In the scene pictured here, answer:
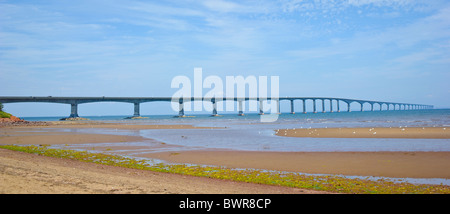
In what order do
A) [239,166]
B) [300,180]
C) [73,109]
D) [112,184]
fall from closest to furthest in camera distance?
[112,184], [300,180], [239,166], [73,109]

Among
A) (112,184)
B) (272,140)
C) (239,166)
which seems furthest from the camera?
(272,140)

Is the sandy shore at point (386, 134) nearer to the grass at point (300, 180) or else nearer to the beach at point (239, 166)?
the beach at point (239, 166)

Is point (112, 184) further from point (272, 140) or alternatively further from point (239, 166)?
point (272, 140)

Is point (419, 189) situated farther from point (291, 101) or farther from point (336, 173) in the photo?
point (291, 101)

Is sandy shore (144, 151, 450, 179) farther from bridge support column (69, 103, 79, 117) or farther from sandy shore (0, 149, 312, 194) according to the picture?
bridge support column (69, 103, 79, 117)

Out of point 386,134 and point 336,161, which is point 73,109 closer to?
point 386,134

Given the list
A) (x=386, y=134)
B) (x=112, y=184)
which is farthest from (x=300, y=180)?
(x=386, y=134)

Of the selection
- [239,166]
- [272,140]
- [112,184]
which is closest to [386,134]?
[272,140]

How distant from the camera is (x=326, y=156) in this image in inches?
666

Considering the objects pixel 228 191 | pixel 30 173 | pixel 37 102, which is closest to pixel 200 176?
pixel 228 191

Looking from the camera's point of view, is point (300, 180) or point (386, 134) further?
point (386, 134)

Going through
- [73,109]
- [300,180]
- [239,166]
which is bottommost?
[239,166]

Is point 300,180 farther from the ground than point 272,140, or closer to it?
farther from the ground

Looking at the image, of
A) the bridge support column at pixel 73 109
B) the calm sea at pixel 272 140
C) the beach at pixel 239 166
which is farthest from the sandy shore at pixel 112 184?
the bridge support column at pixel 73 109
